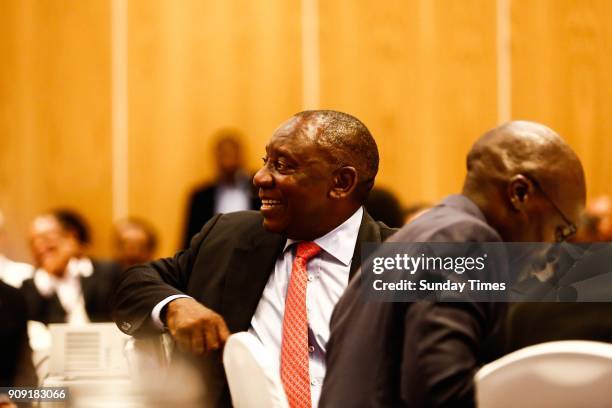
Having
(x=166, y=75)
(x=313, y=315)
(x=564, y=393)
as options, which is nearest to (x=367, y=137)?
(x=313, y=315)

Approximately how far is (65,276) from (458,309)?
3023 mm

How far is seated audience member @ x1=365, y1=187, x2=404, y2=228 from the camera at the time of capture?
3053mm

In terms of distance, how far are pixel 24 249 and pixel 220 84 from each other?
147 centimetres

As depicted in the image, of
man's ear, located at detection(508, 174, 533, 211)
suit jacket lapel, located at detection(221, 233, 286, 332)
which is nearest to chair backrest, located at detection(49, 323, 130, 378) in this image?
suit jacket lapel, located at detection(221, 233, 286, 332)

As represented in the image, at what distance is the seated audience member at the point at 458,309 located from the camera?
4.49ft

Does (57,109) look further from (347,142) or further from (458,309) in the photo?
(458,309)

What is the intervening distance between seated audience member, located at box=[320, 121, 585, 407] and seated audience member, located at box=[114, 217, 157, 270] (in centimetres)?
305

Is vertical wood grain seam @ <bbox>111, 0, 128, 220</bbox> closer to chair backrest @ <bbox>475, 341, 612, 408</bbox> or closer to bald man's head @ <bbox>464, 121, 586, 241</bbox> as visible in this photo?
bald man's head @ <bbox>464, 121, 586, 241</bbox>

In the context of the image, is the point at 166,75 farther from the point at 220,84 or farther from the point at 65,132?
the point at 65,132

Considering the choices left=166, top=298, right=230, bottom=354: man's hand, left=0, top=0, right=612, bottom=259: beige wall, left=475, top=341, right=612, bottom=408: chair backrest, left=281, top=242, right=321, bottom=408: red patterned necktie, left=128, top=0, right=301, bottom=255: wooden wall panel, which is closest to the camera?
left=475, top=341, right=612, bottom=408: chair backrest

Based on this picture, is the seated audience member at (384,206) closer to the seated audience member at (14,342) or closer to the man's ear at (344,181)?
the man's ear at (344,181)

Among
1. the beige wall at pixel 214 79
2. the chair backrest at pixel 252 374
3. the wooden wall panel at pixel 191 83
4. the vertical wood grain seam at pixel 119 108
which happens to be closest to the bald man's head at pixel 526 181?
the chair backrest at pixel 252 374

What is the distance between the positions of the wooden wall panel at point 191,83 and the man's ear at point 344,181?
10.4ft

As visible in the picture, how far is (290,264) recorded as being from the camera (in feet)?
7.06
